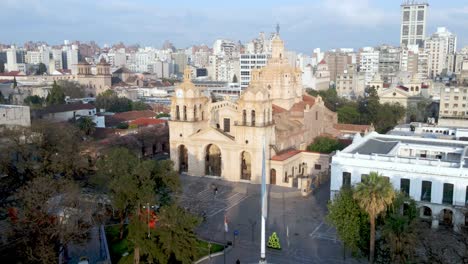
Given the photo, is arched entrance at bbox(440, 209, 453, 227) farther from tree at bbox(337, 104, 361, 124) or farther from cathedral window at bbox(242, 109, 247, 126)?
tree at bbox(337, 104, 361, 124)

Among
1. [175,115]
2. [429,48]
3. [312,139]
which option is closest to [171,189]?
[175,115]

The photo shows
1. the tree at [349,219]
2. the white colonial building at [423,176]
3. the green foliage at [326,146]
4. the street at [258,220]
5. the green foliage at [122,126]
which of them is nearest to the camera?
Answer: the tree at [349,219]

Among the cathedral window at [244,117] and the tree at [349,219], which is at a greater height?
the cathedral window at [244,117]

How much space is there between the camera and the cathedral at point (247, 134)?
42719mm

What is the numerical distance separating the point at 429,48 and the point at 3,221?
6245 inches

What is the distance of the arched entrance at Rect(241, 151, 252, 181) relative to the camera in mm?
45031

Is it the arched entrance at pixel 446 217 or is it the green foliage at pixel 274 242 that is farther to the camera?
the arched entrance at pixel 446 217

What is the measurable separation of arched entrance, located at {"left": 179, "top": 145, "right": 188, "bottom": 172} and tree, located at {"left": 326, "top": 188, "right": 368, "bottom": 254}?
24.6 meters

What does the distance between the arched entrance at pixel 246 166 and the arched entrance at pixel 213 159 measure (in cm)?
266

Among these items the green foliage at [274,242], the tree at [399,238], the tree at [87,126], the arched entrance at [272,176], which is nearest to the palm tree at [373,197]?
the tree at [399,238]

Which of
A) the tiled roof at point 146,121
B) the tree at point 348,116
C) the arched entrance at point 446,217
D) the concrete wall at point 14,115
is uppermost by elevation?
the concrete wall at point 14,115

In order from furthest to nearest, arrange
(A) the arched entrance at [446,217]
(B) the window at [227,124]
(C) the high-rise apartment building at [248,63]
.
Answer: (C) the high-rise apartment building at [248,63] → (B) the window at [227,124] → (A) the arched entrance at [446,217]

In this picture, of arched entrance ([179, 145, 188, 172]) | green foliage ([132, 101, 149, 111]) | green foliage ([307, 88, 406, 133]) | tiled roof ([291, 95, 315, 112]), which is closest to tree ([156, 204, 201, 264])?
arched entrance ([179, 145, 188, 172])

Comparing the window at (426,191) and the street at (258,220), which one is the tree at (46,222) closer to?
the street at (258,220)
